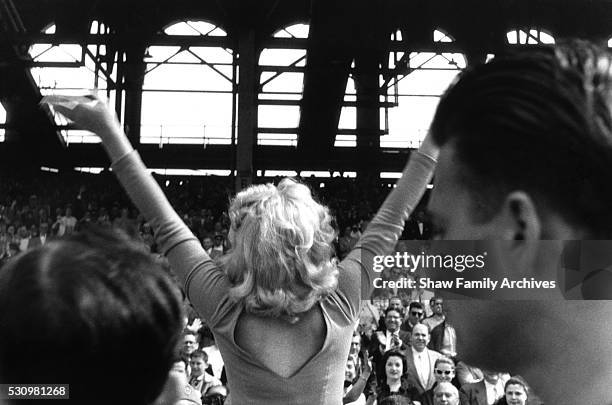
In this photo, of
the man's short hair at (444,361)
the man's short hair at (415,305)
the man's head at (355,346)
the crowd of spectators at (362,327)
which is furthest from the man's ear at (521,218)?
the man's short hair at (415,305)

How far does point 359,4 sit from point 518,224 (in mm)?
11978

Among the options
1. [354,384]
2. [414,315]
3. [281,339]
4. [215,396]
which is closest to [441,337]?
[414,315]

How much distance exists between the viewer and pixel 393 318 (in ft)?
27.6

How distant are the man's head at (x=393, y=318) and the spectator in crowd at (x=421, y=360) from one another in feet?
1.84

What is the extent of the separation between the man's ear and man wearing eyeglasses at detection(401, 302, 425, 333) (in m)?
7.82

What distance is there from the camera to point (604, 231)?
28.4 inches

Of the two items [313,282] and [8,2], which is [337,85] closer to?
[8,2]

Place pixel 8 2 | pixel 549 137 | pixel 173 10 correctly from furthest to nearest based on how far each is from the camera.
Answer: pixel 173 10
pixel 8 2
pixel 549 137

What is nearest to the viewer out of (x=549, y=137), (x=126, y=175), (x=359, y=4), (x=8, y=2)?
(x=549, y=137)

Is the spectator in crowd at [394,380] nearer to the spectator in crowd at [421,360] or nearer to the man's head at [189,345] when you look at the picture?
the spectator in crowd at [421,360]

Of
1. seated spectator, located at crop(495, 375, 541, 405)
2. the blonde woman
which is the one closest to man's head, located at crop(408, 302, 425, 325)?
seated spectator, located at crop(495, 375, 541, 405)

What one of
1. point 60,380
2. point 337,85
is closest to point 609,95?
point 60,380

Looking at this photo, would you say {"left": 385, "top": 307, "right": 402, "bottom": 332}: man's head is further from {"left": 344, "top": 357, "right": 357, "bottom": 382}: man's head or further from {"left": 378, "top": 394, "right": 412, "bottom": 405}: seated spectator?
{"left": 378, "top": 394, "right": 412, "bottom": 405}: seated spectator

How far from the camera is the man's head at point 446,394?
6.74 m
